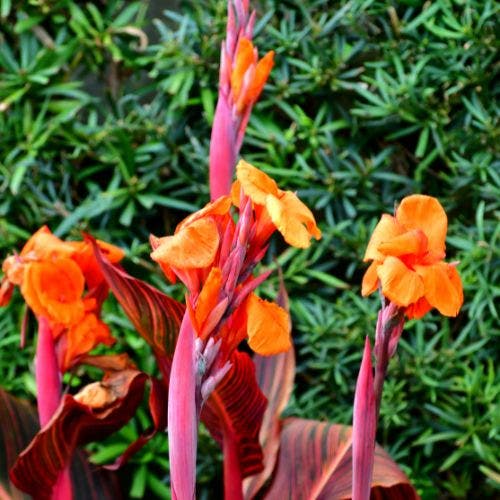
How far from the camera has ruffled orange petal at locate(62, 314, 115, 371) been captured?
139 cm

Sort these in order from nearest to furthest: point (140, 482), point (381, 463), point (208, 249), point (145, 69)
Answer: point (208, 249) → point (381, 463) → point (140, 482) → point (145, 69)

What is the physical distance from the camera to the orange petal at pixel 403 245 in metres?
0.94

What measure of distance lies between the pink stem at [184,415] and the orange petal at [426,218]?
251 mm

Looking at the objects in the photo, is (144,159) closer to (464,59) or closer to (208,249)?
(464,59)

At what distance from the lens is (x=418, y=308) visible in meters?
0.96

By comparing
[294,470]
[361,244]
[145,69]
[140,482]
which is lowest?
[140,482]

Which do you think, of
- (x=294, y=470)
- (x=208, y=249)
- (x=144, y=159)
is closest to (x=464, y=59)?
(x=144, y=159)

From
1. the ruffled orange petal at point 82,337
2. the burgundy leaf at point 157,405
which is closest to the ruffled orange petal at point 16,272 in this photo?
the ruffled orange petal at point 82,337

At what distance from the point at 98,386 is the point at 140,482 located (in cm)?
48

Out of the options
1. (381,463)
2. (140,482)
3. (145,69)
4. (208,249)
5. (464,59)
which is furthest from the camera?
(145,69)

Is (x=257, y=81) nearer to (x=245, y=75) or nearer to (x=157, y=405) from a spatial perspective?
(x=245, y=75)

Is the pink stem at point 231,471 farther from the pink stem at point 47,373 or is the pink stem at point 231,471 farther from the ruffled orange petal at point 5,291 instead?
the ruffled orange petal at point 5,291

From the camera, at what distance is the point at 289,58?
1.86 m

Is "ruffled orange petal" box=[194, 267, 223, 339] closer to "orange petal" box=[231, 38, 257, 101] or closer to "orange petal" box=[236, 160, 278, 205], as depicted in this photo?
"orange petal" box=[236, 160, 278, 205]
